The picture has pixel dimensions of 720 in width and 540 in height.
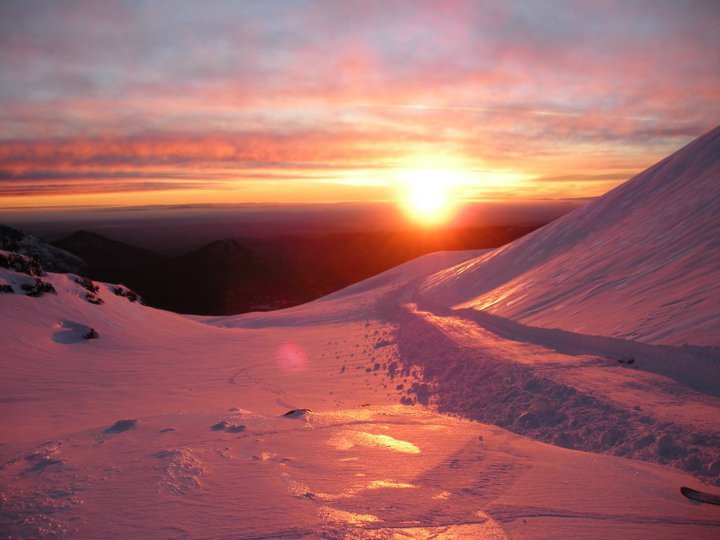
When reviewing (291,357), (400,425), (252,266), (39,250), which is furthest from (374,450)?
(252,266)

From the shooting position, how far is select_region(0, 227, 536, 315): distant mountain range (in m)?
51.8

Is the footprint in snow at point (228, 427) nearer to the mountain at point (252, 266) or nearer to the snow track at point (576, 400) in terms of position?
the snow track at point (576, 400)

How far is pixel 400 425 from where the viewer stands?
5.65m

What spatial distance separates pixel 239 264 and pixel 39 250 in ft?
139

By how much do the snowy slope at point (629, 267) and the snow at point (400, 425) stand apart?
0.27ft

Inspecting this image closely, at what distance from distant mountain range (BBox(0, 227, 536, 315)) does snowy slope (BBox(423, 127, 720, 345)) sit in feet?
122

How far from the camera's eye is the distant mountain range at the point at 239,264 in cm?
5181

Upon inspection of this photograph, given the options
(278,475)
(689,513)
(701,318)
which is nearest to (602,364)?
(701,318)

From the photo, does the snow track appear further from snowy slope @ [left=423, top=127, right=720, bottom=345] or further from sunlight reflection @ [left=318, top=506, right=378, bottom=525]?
sunlight reflection @ [left=318, top=506, right=378, bottom=525]

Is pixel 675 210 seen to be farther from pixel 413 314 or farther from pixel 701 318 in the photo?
pixel 413 314

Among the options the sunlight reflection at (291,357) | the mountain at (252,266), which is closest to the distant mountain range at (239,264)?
the mountain at (252,266)

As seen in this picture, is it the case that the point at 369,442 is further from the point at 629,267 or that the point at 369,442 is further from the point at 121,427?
the point at 629,267

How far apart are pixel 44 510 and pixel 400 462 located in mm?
2731

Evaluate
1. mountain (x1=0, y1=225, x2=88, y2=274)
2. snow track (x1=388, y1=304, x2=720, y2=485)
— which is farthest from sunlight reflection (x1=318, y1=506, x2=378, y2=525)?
mountain (x1=0, y1=225, x2=88, y2=274)
